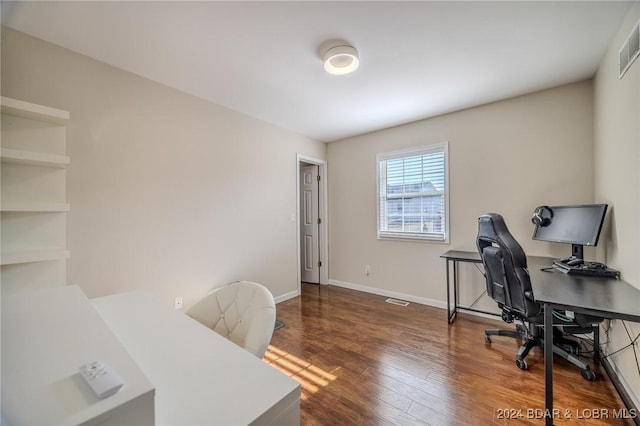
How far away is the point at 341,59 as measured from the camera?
2.00m

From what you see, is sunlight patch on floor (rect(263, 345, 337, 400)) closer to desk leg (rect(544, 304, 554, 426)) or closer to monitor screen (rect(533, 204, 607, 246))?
desk leg (rect(544, 304, 554, 426))

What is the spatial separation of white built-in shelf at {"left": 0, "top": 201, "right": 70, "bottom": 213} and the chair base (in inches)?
134

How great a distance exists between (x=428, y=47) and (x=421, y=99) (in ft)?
3.06

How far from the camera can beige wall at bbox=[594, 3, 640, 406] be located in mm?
1617

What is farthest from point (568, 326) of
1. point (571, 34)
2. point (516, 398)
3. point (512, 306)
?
point (571, 34)

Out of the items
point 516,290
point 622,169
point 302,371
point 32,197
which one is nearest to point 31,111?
point 32,197

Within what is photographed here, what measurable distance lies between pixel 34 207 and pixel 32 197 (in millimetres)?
185

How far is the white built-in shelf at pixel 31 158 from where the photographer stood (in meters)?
1.34

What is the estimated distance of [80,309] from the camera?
0.90m

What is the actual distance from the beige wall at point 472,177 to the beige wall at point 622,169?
12.1 inches

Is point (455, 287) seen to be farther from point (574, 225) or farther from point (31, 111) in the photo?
point (31, 111)

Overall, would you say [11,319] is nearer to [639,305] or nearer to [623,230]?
[639,305]

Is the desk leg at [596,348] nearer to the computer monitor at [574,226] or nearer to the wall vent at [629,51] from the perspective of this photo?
the computer monitor at [574,226]

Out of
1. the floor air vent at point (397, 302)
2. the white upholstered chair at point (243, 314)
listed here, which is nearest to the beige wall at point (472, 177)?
the floor air vent at point (397, 302)
